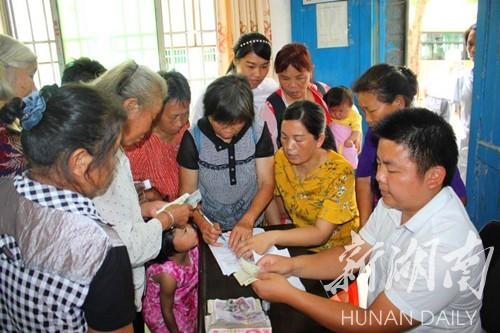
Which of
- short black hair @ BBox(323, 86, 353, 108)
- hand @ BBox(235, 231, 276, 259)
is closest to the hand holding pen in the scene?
hand @ BBox(235, 231, 276, 259)

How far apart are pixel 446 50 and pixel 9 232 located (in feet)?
21.4

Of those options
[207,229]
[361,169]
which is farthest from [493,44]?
[207,229]

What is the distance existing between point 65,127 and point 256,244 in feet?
3.32

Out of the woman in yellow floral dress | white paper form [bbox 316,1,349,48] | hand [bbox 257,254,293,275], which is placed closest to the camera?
hand [bbox 257,254,293,275]

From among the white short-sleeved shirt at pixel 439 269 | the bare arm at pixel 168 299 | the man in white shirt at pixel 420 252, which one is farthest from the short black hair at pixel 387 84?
the bare arm at pixel 168 299

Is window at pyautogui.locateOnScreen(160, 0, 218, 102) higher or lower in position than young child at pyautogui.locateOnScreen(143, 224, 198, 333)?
higher

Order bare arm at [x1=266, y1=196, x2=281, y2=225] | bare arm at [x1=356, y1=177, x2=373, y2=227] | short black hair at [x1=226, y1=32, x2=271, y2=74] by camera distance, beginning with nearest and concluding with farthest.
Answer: bare arm at [x1=356, y1=177, x2=373, y2=227] → bare arm at [x1=266, y1=196, x2=281, y2=225] → short black hair at [x1=226, y1=32, x2=271, y2=74]

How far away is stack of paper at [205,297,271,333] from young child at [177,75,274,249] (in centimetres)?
66

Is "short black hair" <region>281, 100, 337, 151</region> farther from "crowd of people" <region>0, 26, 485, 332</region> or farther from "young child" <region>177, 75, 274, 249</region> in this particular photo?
"young child" <region>177, 75, 274, 249</region>

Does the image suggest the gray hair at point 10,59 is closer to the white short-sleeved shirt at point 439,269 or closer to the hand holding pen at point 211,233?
the hand holding pen at point 211,233

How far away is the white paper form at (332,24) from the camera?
162 inches

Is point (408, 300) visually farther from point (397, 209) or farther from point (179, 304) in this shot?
point (179, 304)

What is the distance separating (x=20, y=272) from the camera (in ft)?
3.26

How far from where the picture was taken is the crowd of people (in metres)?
0.99
